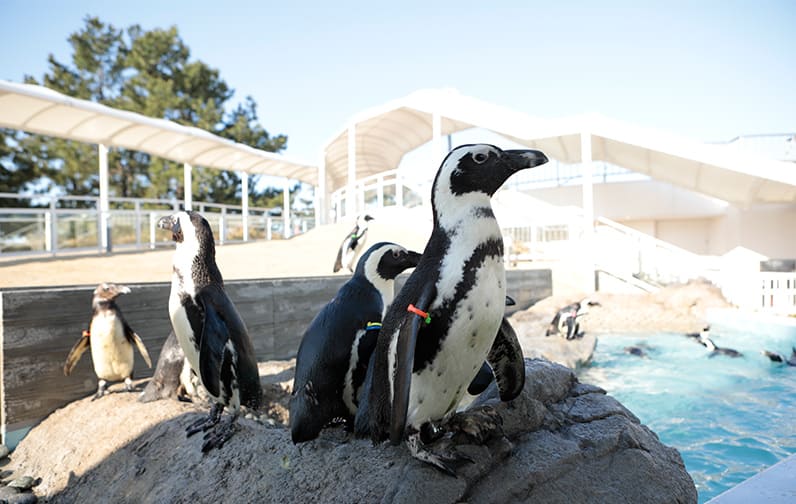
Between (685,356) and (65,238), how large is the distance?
430 inches

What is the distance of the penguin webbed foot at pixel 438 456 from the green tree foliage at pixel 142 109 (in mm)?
22243

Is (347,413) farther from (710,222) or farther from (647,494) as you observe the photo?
(710,222)

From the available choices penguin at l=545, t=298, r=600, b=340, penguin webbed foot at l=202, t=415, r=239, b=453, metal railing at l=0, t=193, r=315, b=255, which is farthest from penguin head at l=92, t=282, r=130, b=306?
penguin at l=545, t=298, r=600, b=340

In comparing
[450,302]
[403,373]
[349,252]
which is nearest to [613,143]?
[349,252]

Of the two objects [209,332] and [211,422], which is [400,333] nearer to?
[209,332]

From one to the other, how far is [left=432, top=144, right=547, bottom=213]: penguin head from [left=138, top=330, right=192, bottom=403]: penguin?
8.43 feet

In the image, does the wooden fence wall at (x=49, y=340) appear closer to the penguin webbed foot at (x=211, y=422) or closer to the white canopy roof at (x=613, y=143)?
the penguin webbed foot at (x=211, y=422)

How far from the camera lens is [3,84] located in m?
7.56

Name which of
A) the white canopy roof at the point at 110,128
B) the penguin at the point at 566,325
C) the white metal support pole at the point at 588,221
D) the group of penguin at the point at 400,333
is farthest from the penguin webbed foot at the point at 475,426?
the white metal support pole at the point at 588,221

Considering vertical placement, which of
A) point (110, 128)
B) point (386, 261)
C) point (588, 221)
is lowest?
point (386, 261)

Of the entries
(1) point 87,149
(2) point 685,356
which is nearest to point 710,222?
(2) point 685,356

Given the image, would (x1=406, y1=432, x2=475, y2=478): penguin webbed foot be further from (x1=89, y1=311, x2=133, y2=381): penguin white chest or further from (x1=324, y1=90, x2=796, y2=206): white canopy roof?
(x1=324, y1=90, x2=796, y2=206): white canopy roof

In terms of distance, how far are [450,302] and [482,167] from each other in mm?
497

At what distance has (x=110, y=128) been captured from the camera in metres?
10.2
